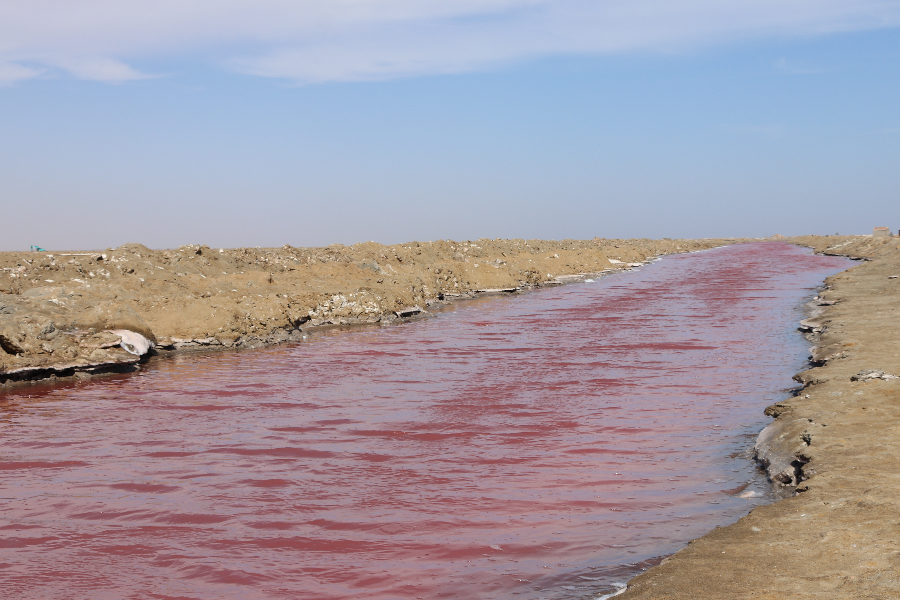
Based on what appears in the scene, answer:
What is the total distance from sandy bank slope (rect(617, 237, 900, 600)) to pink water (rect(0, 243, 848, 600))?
49cm

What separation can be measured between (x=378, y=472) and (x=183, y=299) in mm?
11917

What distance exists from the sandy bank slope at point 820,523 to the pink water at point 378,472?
0.49 m

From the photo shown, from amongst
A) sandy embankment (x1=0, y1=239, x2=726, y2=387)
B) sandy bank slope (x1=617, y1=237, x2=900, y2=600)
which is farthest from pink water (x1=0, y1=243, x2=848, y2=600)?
sandy embankment (x1=0, y1=239, x2=726, y2=387)

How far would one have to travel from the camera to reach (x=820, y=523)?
17.2 feet

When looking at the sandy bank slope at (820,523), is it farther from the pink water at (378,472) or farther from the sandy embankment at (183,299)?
the sandy embankment at (183,299)

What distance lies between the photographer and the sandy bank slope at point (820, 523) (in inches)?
173

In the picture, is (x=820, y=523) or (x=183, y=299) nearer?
(x=820, y=523)

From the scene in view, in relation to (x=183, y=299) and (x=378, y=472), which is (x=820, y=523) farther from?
(x=183, y=299)

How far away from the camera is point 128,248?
2617cm

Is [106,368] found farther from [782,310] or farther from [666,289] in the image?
[666,289]

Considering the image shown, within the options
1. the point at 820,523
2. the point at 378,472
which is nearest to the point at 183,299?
the point at 378,472

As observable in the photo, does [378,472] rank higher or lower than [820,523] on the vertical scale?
lower

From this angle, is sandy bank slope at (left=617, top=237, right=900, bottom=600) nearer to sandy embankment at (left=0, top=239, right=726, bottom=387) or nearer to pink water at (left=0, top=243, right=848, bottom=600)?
pink water at (left=0, top=243, right=848, bottom=600)

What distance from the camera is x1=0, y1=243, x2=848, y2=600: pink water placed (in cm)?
554
